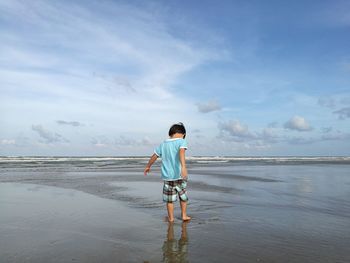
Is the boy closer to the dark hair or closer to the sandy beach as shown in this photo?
the dark hair

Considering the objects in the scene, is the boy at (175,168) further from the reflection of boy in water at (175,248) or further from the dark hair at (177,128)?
the reflection of boy in water at (175,248)

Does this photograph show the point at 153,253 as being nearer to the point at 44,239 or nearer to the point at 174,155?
the point at 44,239

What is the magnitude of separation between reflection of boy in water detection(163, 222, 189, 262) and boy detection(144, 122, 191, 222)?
1.05 metres

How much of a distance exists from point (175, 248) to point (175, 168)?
214cm

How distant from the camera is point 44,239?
4.93 metres

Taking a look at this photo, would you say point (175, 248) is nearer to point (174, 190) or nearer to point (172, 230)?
point (172, 230)

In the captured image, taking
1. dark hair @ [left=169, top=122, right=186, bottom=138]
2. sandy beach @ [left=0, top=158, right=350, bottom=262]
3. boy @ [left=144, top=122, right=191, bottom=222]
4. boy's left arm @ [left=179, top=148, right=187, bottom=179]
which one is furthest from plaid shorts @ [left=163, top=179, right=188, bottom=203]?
dark hair @ [left=169, top=122, right=186, bottom=138]

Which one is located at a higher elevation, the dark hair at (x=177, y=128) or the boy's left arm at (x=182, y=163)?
the dark hair at (x=177, y=128)

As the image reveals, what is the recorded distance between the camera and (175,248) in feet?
14.8

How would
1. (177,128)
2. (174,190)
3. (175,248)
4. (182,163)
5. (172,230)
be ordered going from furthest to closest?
(177,128), (174,190), (182,163), (172,230), (175,248)

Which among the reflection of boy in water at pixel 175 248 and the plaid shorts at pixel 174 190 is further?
the plaid shorts at pixel 174 190

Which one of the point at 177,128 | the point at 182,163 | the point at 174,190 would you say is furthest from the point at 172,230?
the point at 177,128

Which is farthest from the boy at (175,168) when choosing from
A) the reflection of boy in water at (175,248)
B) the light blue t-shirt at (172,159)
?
the reflection of boy in water at (175,248)

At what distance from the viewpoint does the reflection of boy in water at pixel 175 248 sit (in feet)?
13.5
